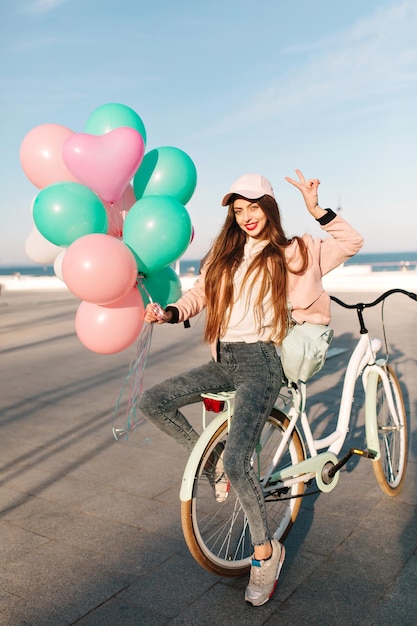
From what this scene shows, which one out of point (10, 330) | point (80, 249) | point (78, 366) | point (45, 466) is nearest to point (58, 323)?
point (10, 330)

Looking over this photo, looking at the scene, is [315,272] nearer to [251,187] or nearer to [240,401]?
[251,187]

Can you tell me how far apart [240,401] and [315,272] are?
730 mm

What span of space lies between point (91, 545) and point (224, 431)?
109 cm

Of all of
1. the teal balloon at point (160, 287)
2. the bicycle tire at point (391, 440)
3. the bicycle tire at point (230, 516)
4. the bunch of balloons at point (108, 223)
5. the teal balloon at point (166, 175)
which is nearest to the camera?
the bicycle tire at point (230, 516)

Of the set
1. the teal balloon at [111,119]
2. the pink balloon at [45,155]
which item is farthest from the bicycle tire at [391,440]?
the pink balloon at [45,155]

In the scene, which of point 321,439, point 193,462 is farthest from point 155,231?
point 321,439

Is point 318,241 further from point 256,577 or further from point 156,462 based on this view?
point 156,462

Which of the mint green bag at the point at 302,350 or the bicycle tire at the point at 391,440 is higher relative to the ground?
the mint green bag at the point at 302,350

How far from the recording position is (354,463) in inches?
175

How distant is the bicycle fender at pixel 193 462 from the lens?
2.68 metres

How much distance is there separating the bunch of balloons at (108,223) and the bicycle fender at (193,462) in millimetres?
688

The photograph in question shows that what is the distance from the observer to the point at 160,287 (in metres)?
3.38

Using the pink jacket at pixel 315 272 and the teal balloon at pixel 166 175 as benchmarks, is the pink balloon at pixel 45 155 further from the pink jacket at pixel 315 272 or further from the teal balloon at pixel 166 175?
the pink jacket at pixel 315 272

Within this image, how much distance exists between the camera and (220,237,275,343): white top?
2.87 meters
